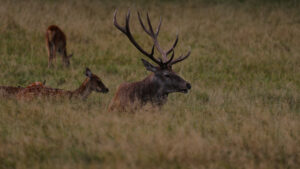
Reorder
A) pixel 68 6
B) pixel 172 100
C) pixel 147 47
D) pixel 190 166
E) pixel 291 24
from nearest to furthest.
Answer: pixel 190 166, pixel 172 100, pixel 147 47, pixel 291 24, pixel 68 6

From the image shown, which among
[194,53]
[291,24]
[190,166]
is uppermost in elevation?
[291,24]

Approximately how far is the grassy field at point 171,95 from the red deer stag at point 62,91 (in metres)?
0.24

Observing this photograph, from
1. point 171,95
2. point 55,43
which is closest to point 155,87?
point 171,95

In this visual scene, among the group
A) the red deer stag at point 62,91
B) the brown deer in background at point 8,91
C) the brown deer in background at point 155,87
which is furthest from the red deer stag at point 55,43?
the brown deer in background at point 155,87

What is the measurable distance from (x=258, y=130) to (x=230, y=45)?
9395mm

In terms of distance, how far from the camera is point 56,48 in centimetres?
1348

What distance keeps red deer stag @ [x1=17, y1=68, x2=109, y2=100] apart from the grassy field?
0.24m

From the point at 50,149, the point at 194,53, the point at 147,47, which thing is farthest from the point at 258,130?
the point at 147,47

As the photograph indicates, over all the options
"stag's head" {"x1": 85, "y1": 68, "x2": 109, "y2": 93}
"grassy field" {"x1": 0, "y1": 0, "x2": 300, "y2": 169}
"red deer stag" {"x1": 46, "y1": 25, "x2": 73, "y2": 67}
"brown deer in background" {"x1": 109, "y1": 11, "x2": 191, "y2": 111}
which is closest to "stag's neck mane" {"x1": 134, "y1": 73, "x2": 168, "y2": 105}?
"brown deer in background" {"x1": 109, "y1": 11, "x2": 191, "y2": 111}

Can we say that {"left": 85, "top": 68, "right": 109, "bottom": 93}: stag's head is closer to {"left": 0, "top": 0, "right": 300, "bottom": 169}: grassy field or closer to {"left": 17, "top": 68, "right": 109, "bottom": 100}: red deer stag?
{"left": 17, "top": 68, "right": 109, "bottom": 100}: red deer stag

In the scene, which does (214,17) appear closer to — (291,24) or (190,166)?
(291,24)

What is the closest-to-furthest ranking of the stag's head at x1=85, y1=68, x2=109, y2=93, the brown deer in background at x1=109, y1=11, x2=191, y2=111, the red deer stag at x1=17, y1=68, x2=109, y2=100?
the brown deer in background at x1=109, y1=11, x2=191, y2=111
the red deer stag at x1=17, y1=68, x2=109, y2=100
the stag's head at x1=85, y1=68, x2=109, y2=93

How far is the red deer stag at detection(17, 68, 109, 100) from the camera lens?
8.20m

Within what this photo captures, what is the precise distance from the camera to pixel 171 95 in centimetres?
948
